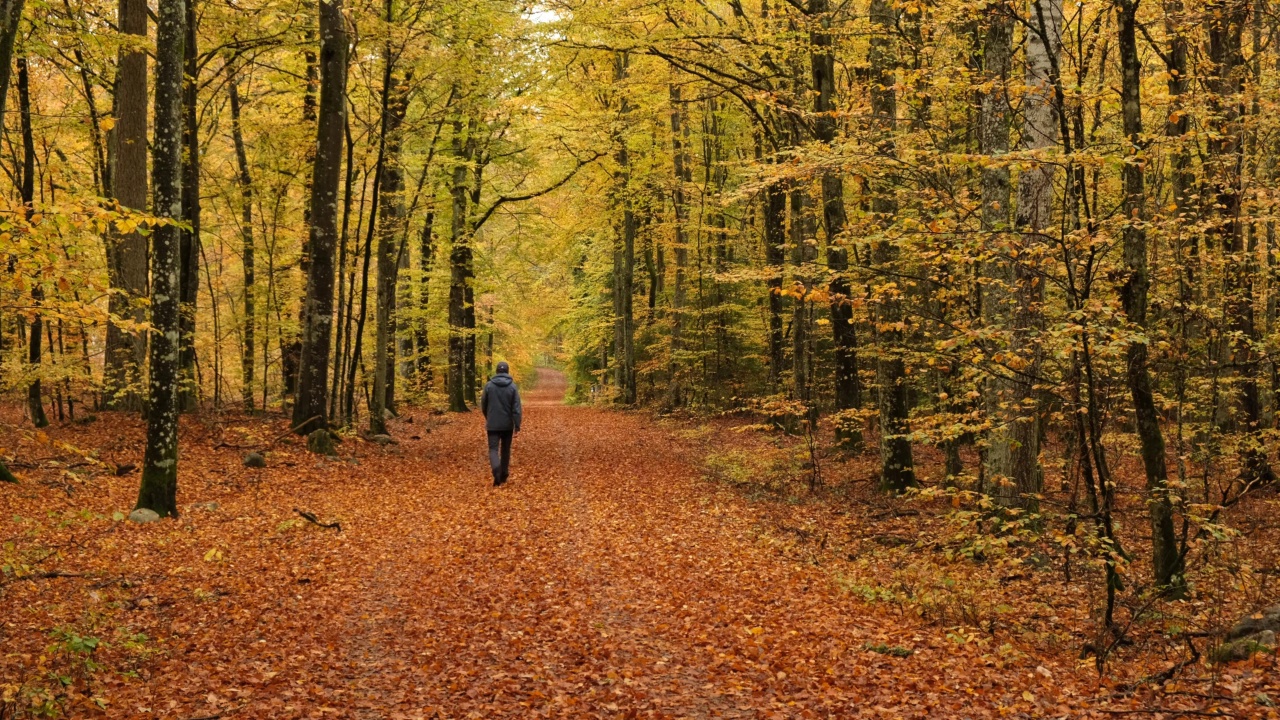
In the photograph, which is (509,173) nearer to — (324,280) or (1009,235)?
(324,280)

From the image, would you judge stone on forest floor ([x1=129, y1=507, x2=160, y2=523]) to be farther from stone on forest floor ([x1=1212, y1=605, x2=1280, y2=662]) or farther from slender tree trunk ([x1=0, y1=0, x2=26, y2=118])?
stone on forest floor ([x1=1212, y1=605, x2=1280, y2=662])

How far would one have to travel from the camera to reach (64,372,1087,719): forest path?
5.23 meters

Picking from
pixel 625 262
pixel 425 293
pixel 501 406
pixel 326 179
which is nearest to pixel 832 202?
pixel 501 406

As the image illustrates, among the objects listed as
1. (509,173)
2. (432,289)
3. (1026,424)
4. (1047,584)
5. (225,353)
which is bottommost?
(1047,584)

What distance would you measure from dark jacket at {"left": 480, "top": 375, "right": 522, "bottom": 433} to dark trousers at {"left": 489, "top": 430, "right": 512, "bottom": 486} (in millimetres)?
138

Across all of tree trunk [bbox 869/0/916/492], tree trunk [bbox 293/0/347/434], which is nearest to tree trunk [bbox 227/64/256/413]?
tree trunk [bbox 293/0/347/434]

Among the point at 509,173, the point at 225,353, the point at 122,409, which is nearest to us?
the point at 122,409

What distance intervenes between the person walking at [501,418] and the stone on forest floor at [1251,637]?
33.1 ft

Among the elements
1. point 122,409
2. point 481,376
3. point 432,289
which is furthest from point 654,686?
point 481,376

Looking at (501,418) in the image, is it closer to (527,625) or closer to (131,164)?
(527,625)

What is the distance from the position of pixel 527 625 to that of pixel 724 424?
16.3 m

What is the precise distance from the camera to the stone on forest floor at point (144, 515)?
29.9 ft

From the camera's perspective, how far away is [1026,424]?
29.1 ft

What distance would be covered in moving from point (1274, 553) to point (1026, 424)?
11.2 ft
